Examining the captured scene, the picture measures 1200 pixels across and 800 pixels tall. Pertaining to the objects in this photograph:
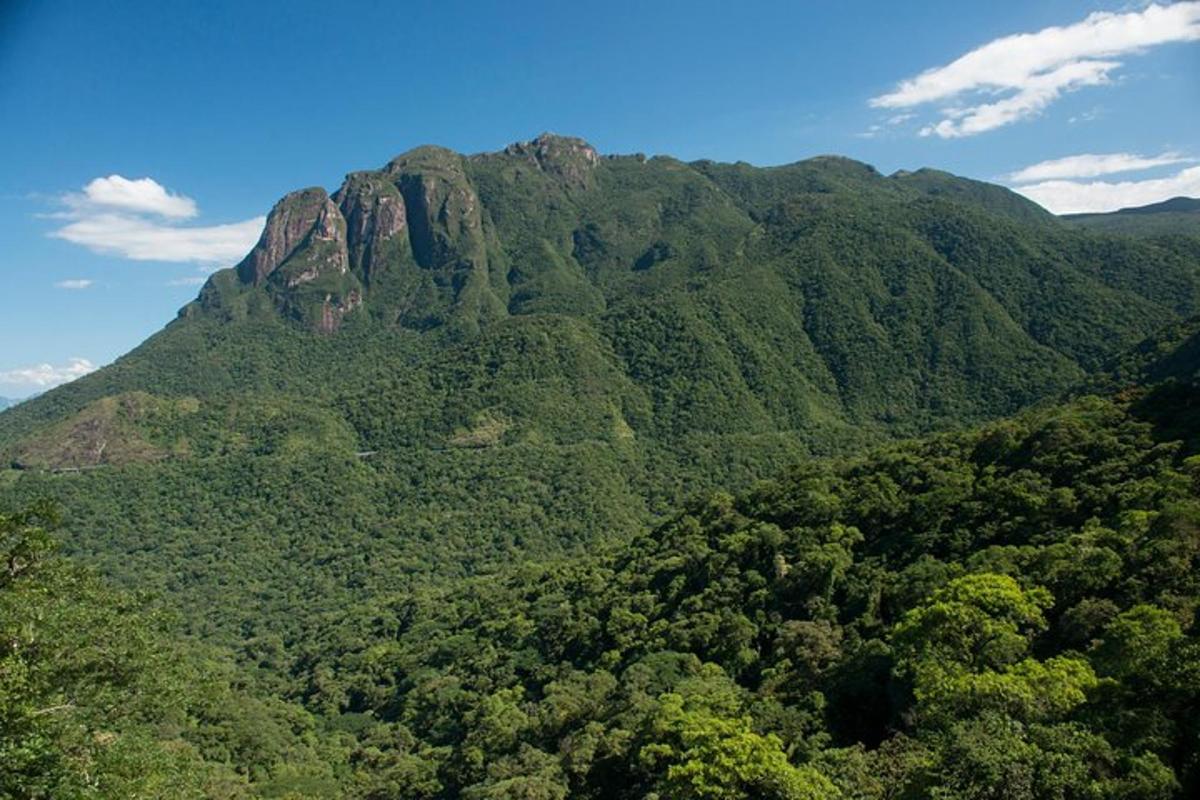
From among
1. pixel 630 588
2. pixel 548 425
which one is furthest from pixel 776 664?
pixel 548 425

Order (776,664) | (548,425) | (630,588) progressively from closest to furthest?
(776,664), (630,588), (548,425)

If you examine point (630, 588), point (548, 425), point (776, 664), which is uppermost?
point (548, 425)

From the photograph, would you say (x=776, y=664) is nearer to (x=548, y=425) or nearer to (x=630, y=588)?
(x=630, y=588)

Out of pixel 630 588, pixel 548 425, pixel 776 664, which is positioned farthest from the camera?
pixel 548 425

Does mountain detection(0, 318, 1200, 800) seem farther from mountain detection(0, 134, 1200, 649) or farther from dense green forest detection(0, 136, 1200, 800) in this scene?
mountain detection(0, 134, 1200, 649)

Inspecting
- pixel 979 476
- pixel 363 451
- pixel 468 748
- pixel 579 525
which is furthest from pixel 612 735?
pixel 363 451

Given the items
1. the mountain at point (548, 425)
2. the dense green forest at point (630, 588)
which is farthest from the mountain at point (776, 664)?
the mountain at point (548, 425)
